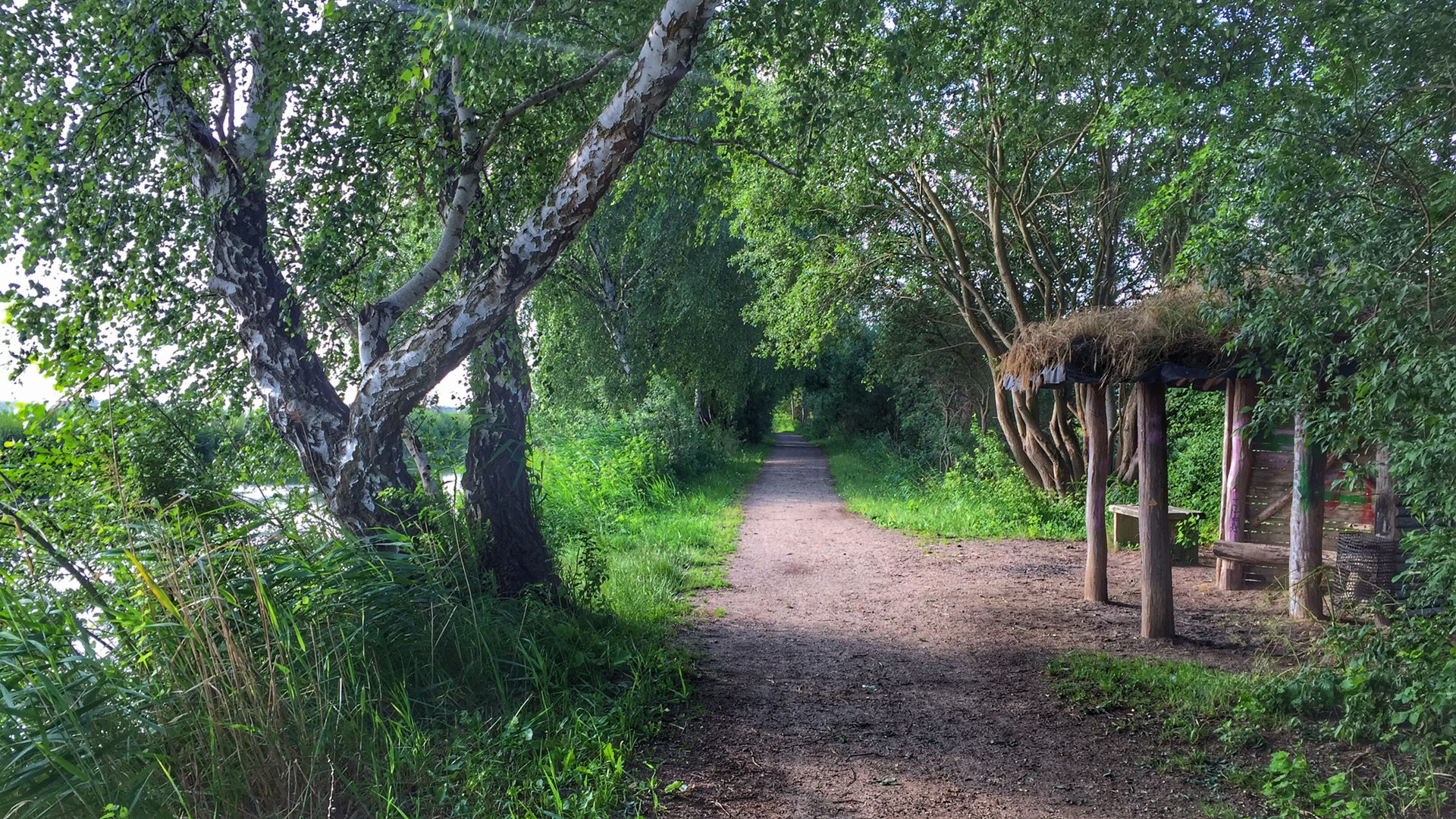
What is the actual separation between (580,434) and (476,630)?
40.6 feet

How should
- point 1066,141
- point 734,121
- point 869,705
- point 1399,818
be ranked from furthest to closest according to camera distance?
point 1066,141
point 734,121
point 869,705
point 1399,818

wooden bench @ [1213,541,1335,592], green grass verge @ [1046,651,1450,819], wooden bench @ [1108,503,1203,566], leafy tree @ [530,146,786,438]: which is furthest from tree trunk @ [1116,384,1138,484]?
leafy tree @ [530,146,786,438]

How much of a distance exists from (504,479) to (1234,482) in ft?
26.0

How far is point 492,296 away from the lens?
529 centimetres

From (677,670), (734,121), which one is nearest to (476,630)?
(677,670)

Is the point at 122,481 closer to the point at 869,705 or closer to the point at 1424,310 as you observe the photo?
the point at 869,705

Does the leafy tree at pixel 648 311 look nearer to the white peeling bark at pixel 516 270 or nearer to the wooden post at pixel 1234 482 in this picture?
the wooden post at pixel 1234 482

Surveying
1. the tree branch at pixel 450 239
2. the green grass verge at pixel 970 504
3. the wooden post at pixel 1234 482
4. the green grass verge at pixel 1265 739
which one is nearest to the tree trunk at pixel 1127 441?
the green grass verge at pixel 970 504

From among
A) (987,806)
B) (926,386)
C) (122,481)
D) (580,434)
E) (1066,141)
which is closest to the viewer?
(987,806)

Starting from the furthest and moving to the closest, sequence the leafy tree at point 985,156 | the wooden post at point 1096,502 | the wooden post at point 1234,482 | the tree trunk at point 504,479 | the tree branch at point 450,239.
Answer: the wooden post at point 1234,482
the wooden post at point 1096,502
the leafy tree at point 985,156
the tree trunk at point 504,479
the tree branch at point 450,239

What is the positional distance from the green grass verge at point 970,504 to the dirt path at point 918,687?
1805 mm

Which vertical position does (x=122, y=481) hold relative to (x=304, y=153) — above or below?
below

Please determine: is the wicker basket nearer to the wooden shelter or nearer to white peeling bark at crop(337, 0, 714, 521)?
the wooden shelter

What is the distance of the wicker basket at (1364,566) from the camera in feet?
24.2
